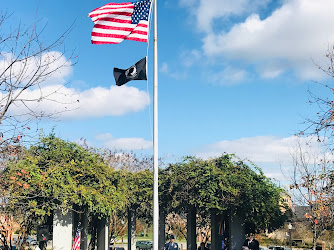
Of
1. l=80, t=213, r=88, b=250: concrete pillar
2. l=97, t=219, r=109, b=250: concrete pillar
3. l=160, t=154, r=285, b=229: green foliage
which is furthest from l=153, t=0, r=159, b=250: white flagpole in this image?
l=97, t=219, r=109, b=250: concrete pillar

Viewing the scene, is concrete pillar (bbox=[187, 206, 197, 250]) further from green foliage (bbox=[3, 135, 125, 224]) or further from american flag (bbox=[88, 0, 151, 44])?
american flag (bbox=[88, 0, 151, 44])

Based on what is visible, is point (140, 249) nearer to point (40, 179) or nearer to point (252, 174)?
point (252, 174)

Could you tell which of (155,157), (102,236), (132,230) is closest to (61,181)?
(155,157)

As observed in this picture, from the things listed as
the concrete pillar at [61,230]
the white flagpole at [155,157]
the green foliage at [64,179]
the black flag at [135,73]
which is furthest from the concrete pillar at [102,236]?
the black flag at [135,73]

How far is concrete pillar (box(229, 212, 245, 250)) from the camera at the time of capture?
66.4 feet

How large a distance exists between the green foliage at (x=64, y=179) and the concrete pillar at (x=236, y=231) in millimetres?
5440

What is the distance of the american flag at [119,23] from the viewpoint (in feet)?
35.9

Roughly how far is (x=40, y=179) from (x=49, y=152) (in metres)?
2.39

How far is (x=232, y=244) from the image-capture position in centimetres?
2022

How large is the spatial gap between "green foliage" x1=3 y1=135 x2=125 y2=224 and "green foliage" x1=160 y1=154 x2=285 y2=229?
3.07m

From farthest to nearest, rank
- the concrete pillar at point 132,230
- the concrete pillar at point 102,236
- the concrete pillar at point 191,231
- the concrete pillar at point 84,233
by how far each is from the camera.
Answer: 1. the concrete pillar at point 132,230
2. the concrete pillar at point 102,236
3. the concrete pillar at point 191,231
4. the concrete pillar at point 84,233

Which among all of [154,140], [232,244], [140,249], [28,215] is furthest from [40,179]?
[140,249]

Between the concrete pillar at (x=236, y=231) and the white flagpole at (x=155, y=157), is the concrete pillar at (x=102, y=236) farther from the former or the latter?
the white flagpole at (x=155, y=157)

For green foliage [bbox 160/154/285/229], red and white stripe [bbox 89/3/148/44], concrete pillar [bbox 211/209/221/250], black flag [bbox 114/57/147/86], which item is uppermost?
red and white stripe [bbox 89/3/148/44]
